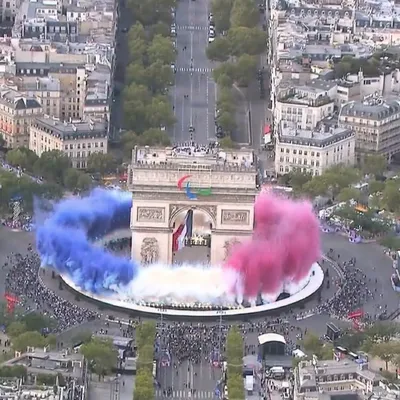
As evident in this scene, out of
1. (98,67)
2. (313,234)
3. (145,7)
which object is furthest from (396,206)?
(145,7)

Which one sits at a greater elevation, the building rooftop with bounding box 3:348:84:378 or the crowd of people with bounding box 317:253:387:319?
the building rooftop with bounding box 3:348:84:378

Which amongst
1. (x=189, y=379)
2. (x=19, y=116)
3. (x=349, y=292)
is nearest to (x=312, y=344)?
(x=189, y=379)

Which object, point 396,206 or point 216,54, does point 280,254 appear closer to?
point 396,206

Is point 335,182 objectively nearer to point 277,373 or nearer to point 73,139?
point 73,139

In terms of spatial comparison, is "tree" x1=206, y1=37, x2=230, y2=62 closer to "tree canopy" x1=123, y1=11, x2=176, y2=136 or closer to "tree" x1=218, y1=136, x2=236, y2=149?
"tree canopy" x1=123, y1=11, x2=176, y2=136

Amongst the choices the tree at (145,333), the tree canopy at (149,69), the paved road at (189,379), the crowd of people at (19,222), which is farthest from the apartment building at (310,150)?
the paved road at (189,379)

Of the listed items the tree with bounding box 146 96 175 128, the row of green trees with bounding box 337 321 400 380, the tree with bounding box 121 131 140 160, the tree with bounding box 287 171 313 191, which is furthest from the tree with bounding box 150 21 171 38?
the row of green trees with bounding box 337 321 400 380
